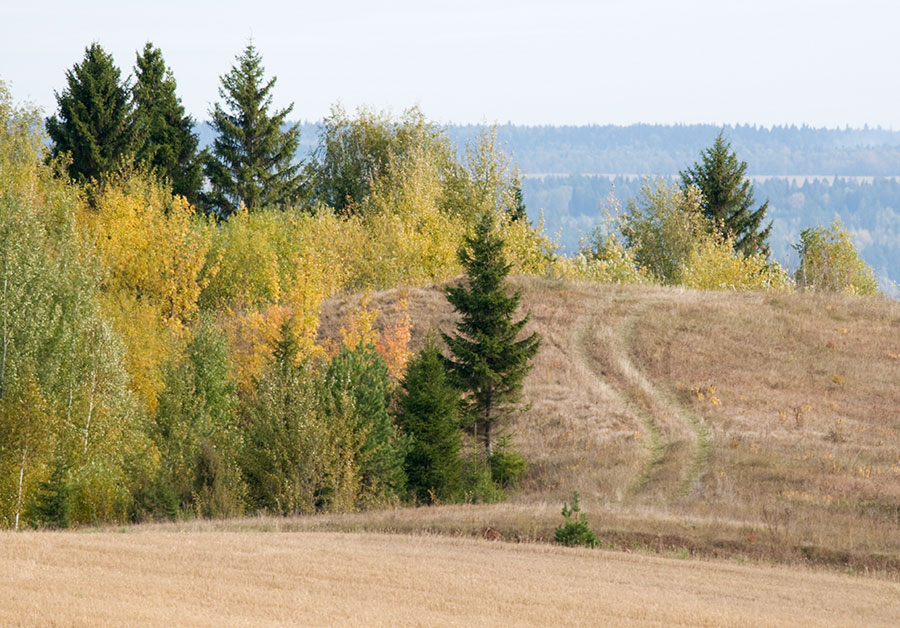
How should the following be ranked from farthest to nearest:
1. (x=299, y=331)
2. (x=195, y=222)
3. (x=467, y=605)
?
(x=195, y=222) < (x=299, y=331) < (x=467, y=605)

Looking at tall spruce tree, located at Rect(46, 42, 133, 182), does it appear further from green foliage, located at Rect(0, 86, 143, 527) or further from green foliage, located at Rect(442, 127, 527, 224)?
green foliage, located at Rect(442, 127, 527, 224)

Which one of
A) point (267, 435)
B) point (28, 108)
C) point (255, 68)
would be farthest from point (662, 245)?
point (267, 435)

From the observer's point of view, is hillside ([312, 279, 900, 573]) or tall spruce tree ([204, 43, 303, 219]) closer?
hillside ([312, 279, 900, 573])

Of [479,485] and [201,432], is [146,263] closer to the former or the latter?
[201,432]

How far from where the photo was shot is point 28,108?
76.5 metres

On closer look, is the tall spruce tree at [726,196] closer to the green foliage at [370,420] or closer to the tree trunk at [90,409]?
the green foliage at [370,420]

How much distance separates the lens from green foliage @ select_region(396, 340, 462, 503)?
39938 millimetres

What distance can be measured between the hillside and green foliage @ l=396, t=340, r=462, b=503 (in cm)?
304

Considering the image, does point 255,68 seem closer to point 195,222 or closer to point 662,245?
point 195,222

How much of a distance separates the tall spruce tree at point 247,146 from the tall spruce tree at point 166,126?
2.25 metres

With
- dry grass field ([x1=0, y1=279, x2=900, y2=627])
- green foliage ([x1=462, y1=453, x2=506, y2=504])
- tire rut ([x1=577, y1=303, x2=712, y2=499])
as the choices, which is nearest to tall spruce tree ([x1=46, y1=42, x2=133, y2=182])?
dry grass field ([x1=0, y1=279, x2=900, y2=627])

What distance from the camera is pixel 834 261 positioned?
9700 centimetres

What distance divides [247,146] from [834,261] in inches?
2115

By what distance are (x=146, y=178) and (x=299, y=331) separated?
83.8ft
